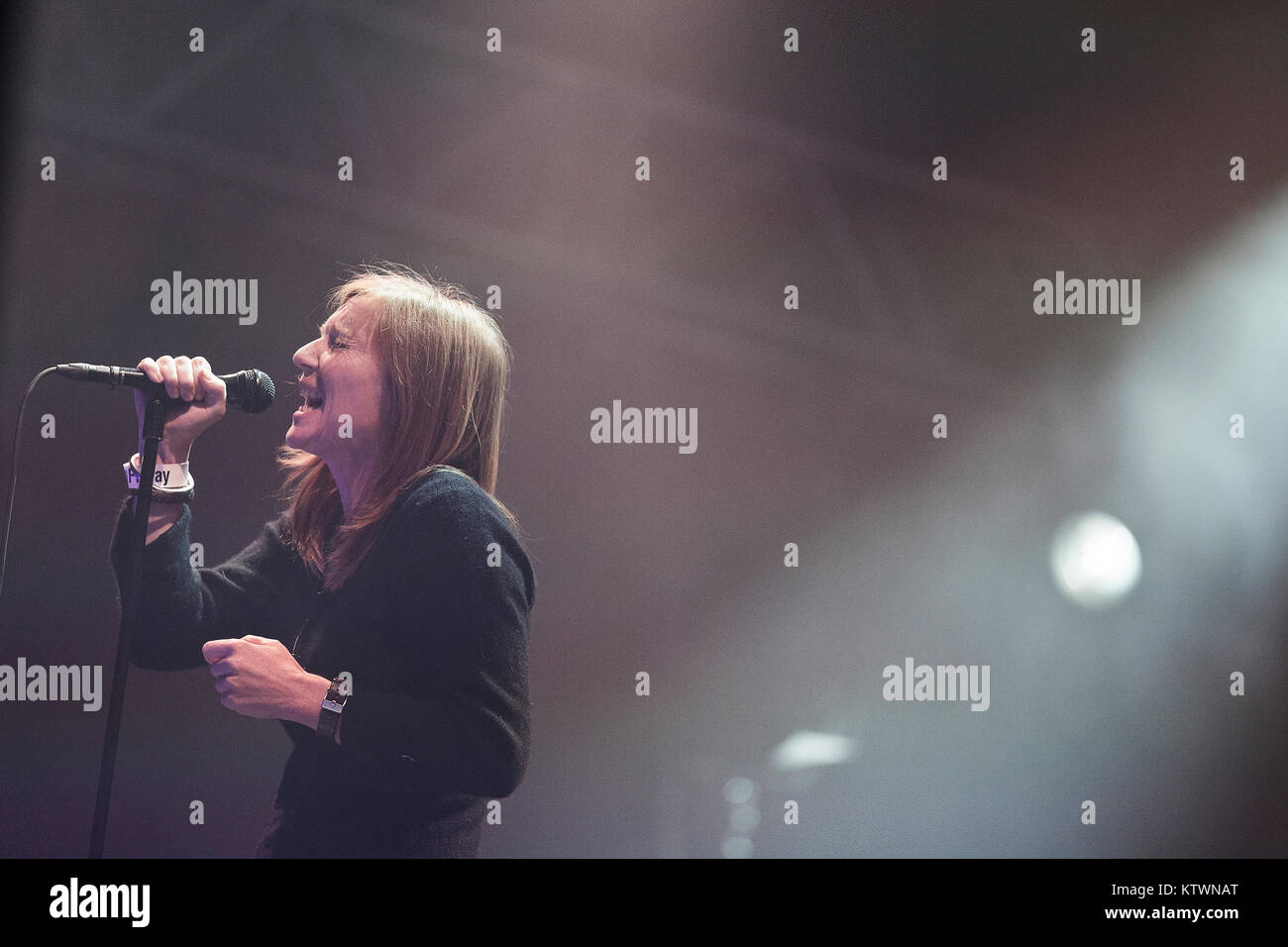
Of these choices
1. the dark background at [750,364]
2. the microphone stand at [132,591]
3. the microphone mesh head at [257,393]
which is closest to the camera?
the microphone stand at [132,591]

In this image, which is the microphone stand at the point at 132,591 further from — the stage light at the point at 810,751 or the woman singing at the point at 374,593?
the stage light at the point at 810,751

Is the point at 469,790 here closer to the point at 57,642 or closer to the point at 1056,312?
the point at 57,642

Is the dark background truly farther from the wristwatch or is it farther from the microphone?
the wristwatch

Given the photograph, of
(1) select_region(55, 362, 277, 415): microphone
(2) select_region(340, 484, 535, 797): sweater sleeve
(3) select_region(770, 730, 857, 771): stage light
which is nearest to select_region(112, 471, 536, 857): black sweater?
(2) select_region(340, 484, 535, 797): sweater sleeve

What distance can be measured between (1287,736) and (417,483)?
232 centimetres

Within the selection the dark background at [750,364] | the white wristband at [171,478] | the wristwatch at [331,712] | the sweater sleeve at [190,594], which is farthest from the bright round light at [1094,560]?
the white wristband at [171,478]

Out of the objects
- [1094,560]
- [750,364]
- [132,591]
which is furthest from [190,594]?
[1094,560]

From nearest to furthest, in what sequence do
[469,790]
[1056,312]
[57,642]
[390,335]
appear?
[469,790], [390,335], [57,642], [1056,312]

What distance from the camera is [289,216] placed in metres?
2.38

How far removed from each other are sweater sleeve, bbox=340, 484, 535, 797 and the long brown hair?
14cm

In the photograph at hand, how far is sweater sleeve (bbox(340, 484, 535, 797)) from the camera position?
1887 millimetres

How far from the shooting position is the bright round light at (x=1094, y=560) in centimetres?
243
